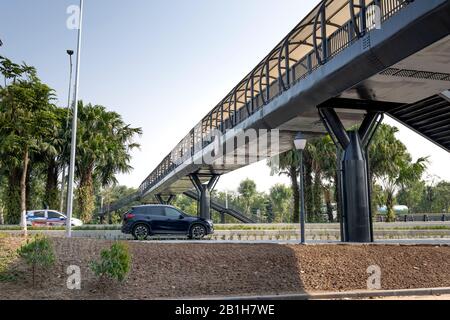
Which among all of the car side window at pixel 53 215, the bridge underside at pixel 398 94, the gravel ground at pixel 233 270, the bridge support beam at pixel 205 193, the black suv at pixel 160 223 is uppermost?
the bridge underside at pixel 398 94

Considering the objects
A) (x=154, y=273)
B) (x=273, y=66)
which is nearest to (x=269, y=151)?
(x=273, y=66)

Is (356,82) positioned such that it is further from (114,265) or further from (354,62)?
(114,265)

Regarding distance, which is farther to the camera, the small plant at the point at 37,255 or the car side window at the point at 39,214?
the car side window at the point at 39,214

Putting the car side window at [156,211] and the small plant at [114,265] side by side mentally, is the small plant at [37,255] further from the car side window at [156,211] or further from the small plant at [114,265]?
the car side window at [156,211]

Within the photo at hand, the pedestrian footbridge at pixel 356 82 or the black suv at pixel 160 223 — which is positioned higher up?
the pedestrian footbridge at pixel 356 82

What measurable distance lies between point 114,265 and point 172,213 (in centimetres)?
904

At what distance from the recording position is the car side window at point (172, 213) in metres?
17.4

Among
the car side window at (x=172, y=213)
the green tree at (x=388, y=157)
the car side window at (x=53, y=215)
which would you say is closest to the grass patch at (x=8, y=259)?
the car side window at (x=172, y=213)

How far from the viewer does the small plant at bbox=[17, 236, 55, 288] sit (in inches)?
343

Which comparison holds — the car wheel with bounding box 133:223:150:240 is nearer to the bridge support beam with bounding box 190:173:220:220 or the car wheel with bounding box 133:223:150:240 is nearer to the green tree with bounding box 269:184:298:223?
the bridge support beam with bounding box 190:173:220:220

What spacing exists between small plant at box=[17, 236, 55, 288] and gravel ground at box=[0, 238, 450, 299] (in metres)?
0.23

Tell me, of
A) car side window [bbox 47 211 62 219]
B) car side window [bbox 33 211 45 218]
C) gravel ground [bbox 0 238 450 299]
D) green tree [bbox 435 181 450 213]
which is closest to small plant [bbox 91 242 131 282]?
gravel ground [bbox 0 238 450 299]

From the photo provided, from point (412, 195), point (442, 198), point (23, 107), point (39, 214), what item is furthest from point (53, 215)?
point (442, 198)
